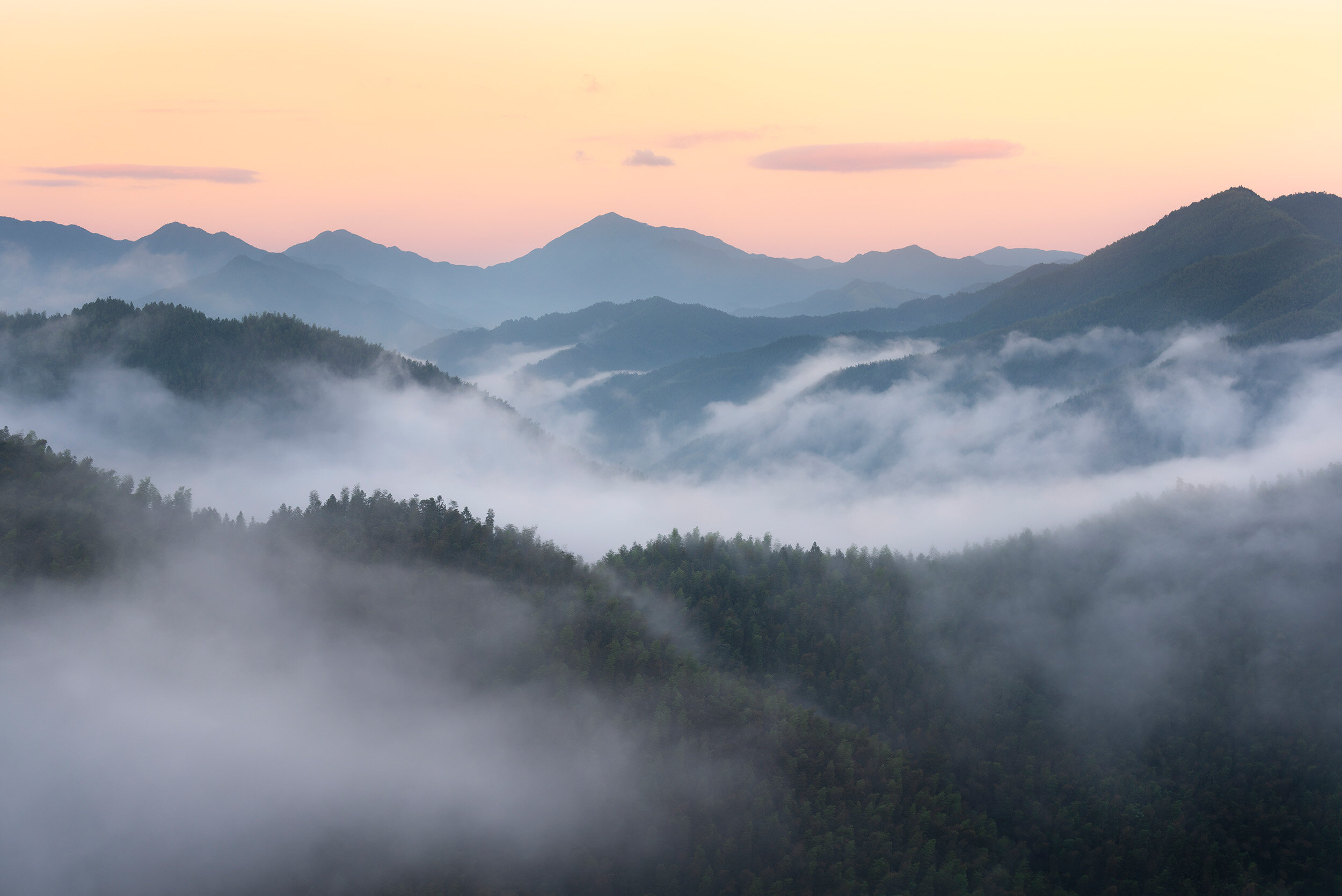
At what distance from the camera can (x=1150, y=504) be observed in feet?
468

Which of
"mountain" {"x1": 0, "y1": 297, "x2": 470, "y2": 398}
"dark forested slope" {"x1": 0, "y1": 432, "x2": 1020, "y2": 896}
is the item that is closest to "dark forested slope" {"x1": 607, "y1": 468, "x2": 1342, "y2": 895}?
"dark forested slope" {"x1": 0, "y1": 432, "x2": 1020, "y2": 896}

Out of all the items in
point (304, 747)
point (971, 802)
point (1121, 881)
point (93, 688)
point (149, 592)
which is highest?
point (149, 592)

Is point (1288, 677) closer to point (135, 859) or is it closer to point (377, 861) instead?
point (377, 861)

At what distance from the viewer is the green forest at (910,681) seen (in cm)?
7494

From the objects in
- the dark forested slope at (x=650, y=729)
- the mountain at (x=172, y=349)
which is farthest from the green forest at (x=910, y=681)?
the mountain at (x=172, y=349)

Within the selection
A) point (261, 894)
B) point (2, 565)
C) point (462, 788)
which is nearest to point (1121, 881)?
point (462, 788)

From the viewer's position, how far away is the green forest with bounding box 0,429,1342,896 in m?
74.9

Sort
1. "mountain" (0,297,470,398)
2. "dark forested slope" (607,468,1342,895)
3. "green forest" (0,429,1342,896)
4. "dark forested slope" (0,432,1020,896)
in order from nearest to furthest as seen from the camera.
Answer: "dark forested slope" (0,432,1020,896) < "green forest" (0,429,1342,896) < "dark forested slope" (607,468,1342,895) < "mountain" (0,297,470,398)

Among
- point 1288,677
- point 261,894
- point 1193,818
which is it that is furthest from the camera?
point 1288,677

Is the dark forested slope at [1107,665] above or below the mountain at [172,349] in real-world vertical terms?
below

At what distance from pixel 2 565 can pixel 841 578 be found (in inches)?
3417

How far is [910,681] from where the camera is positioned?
4281 inches

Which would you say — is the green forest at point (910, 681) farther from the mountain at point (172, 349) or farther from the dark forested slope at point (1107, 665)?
the mountain at point (172, 349)

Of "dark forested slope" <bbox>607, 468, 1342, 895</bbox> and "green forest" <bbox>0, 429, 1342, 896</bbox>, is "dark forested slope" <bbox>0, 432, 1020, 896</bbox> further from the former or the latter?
"dark forested slope" <bbox>607, 468, 1342, 895</bbox>
